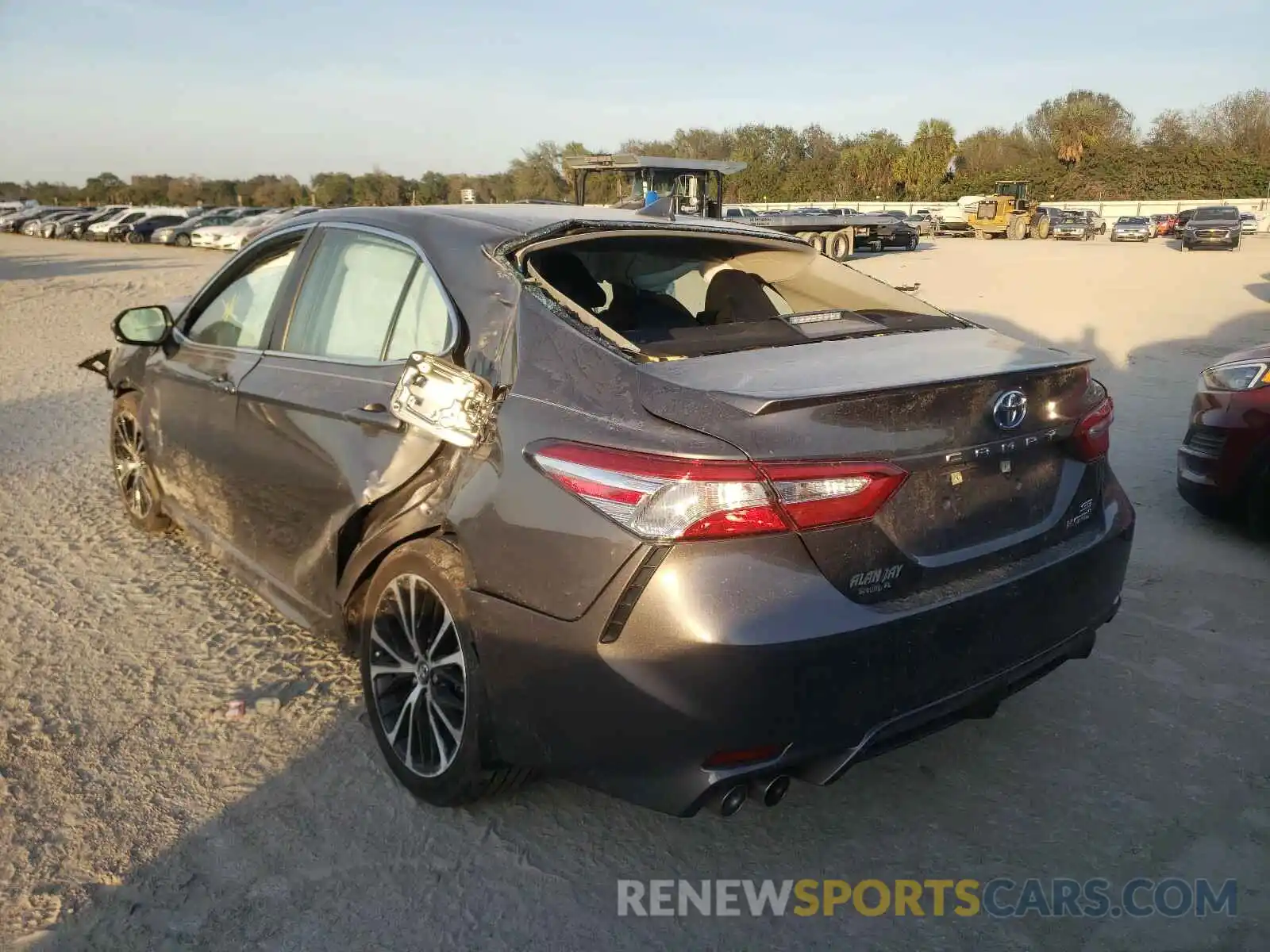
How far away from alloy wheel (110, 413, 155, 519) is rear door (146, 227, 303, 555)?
34cm

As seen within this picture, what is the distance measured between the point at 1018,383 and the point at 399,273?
184 cm

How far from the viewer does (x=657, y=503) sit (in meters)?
2.05

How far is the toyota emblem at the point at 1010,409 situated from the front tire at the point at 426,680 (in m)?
1.38

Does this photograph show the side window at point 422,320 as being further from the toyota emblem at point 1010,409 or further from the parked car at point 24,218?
the parked car at point 24,218

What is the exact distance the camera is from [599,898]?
2393mm

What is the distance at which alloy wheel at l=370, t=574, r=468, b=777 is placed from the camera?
2.60 metres

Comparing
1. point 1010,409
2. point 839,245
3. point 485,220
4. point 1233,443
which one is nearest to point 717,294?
point 485,220

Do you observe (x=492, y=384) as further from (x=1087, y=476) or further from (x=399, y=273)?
(x=1087, y=476)

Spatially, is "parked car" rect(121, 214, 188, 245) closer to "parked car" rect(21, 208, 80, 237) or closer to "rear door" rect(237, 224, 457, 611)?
"parked car" rect(21, 208, 80, 237)

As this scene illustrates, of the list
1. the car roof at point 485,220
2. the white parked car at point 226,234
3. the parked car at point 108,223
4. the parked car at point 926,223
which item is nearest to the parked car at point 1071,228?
the parked car at point 926,223

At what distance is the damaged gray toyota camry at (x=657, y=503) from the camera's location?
2066 millimetres

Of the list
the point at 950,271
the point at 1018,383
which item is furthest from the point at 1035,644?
the point at 950,271

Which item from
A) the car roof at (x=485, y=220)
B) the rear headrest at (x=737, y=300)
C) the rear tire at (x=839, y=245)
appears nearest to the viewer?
the car roof at (x=485, y=220)

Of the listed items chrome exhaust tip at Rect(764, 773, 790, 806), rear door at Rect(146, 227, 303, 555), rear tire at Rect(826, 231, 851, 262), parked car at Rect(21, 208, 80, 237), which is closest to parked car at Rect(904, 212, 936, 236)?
rear tire at Rect(826, 231, 851, 262)
